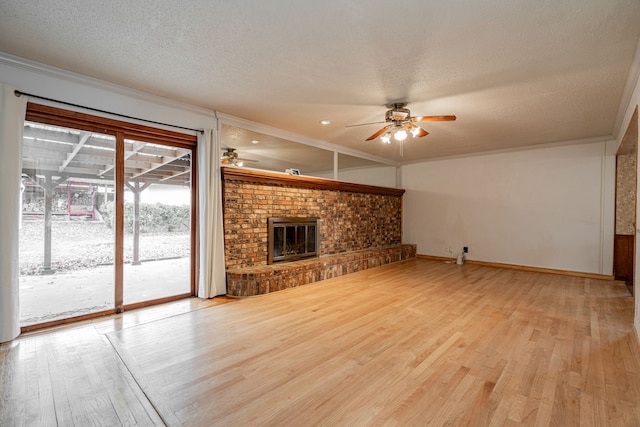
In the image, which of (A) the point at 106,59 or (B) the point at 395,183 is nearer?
(A) the point at 106,59

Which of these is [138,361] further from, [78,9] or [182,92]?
[182,92]

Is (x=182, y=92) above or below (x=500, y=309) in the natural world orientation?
above

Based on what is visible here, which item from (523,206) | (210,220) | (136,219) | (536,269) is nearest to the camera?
(136,219)

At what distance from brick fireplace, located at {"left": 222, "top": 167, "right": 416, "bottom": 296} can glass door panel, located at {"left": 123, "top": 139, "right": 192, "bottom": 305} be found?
0.56 metres

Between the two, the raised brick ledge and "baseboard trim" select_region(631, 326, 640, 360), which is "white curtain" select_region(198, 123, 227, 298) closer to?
the raised brick ledge

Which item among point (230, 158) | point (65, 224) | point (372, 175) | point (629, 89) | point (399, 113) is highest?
point (629, 89)

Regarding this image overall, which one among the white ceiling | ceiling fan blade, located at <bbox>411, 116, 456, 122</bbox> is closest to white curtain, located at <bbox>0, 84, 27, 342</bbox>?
the white ceiling

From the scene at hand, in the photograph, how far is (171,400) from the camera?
5.98 feet

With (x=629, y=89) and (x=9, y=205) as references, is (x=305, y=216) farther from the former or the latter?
(x=629, y=89)

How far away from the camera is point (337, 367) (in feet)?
7.25

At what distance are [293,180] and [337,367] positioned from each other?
340 cm

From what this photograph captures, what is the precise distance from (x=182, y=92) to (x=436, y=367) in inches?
145

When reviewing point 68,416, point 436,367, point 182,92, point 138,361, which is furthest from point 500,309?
point 182,92

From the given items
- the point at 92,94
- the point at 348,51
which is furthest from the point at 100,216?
the point at 348,51
